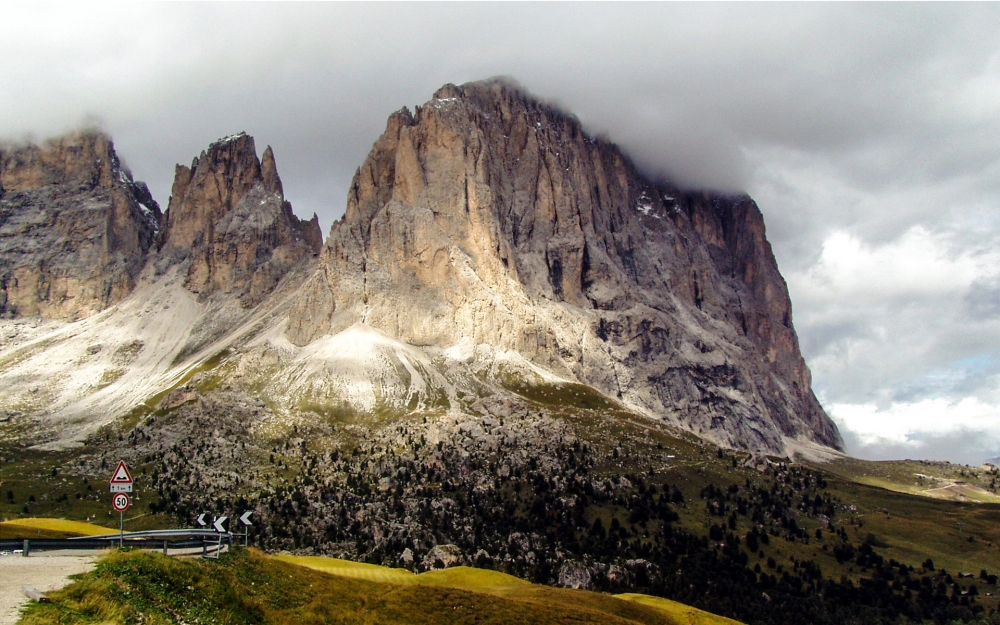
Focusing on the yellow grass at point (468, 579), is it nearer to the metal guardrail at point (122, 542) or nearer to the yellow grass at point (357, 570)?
the yellow grass at point (357, 570)

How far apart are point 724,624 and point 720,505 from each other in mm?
117902

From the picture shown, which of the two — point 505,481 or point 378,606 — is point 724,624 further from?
point 505,481

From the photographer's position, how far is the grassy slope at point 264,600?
2942 centimetres

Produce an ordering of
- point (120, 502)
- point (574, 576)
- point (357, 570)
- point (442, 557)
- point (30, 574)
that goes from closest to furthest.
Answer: point (30, 574) < point (120, 502) < point (357, 570) < point (574, 576) < point (442, 557)

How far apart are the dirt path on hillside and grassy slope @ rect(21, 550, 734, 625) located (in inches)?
31.8

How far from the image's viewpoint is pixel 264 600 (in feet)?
130

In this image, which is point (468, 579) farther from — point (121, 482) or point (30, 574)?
point (30, 574)

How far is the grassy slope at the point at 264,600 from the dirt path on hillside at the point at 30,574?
81cm

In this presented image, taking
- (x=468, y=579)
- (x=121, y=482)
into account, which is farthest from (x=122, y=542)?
(x=468, y=579)

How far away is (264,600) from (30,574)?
35.2 ft

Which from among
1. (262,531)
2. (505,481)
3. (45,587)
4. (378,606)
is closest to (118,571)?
(45,587)

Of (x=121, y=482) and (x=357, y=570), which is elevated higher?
(x=121, y=482)

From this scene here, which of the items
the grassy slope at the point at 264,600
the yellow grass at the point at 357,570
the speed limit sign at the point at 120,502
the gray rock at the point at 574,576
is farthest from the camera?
the gray rock at the point at 574,576

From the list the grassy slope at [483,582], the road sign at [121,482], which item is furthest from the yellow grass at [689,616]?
the road sign at [121,482]
